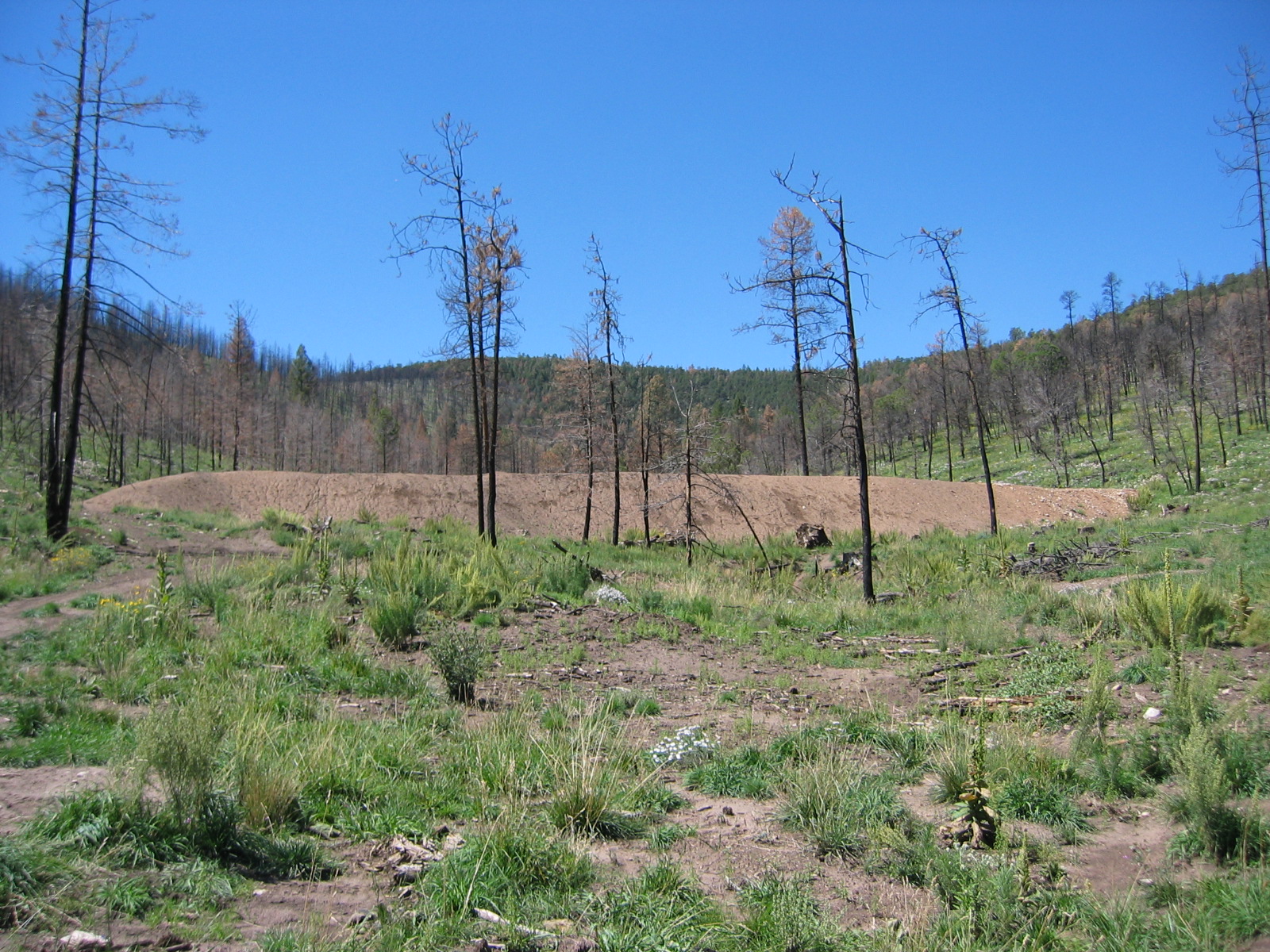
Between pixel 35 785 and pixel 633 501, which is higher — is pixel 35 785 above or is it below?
below

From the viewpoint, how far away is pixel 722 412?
99.1 m

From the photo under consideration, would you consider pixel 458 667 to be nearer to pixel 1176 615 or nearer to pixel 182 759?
pixel 182 759

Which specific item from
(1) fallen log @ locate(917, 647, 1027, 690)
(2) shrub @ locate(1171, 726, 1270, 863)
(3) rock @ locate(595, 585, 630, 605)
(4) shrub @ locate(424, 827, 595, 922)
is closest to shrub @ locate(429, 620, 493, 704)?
(4) shrub @ locate(424, 827, 595, 922)

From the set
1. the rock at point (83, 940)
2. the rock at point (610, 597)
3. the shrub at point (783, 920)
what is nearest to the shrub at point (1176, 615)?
the shrub at point (783, 920)

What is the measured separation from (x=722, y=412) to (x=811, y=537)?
74474 millimetres

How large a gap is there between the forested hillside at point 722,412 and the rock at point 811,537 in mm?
3472

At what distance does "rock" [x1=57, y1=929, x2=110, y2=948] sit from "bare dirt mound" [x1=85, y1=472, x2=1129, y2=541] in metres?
25.4

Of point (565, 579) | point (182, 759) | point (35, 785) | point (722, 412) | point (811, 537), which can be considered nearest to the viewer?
point (182, 759)

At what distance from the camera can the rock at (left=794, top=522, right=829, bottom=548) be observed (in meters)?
25.4

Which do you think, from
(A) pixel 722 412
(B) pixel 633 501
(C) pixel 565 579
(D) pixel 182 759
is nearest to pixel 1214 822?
(D) pixel 182 759

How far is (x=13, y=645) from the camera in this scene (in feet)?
26.2

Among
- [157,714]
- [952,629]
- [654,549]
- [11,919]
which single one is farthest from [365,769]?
[654,549]

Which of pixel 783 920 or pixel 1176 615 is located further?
pixel 1176 615

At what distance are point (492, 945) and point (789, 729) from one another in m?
3.92
